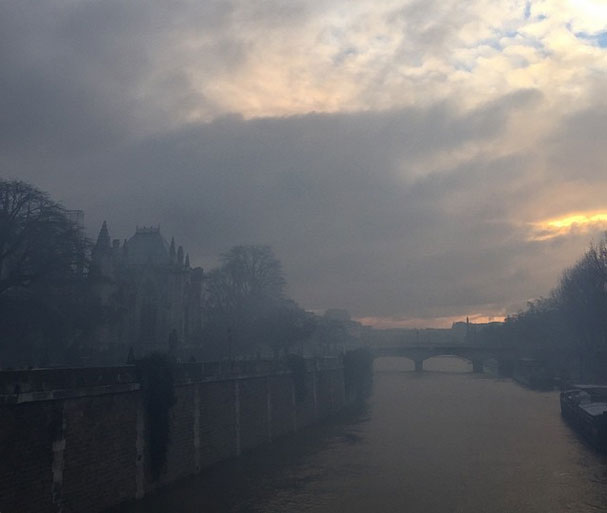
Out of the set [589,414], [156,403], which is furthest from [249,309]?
[156,403]

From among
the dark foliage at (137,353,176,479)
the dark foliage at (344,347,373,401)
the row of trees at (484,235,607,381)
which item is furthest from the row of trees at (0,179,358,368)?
the row of trees at (484,235,607,381)

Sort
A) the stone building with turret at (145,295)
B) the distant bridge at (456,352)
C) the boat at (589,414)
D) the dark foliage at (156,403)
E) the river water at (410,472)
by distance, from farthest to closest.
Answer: the distant bridge at (456,352), the stone building with turret at (145,295), the boat at (589,414), the dark foliage at (156,403), the river water at (410,472)

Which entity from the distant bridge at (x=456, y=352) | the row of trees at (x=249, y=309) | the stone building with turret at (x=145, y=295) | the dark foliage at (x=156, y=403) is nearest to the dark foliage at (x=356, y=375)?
the row of trees at (x=249, y=309)

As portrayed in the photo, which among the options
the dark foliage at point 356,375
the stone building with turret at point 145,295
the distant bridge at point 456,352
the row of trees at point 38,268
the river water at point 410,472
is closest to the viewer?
the river water at point 410,472

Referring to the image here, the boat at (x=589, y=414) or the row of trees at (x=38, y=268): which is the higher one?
the row of trees at (x=38, y=268)

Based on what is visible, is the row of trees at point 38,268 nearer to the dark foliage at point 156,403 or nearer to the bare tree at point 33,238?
the bare tree at point 33,238

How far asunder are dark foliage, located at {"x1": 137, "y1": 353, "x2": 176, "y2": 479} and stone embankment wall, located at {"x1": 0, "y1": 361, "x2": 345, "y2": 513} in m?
0.41

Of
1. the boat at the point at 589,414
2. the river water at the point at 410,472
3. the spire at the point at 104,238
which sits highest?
the spire at the point at 104,238

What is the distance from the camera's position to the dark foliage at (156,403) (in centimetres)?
2762

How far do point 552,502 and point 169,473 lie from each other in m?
17.9

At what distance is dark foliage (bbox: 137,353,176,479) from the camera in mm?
27625

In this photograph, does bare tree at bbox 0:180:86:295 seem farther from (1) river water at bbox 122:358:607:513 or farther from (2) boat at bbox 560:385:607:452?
(2) boat at bbox 560:385:607:452

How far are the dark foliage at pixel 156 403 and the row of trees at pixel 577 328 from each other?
159ft

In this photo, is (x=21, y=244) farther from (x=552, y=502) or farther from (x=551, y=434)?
(x=551, y=434)
